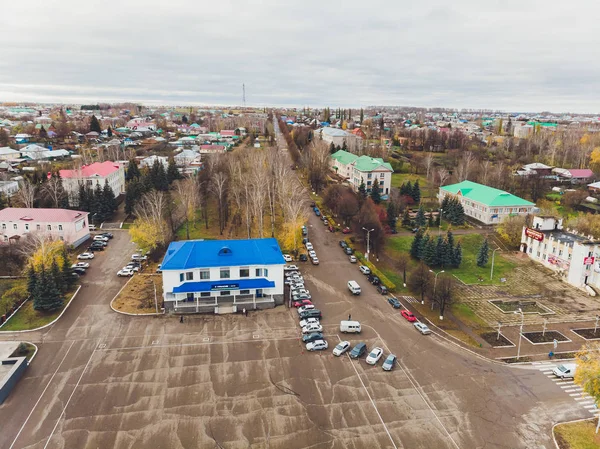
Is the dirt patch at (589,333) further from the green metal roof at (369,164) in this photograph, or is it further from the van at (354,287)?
the green metal roof at (369,164)

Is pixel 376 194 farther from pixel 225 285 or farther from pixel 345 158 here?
pixel 225 285

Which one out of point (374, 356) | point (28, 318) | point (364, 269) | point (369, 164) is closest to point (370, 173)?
point (369, 164)

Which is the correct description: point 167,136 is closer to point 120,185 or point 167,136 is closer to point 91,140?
point 91,140

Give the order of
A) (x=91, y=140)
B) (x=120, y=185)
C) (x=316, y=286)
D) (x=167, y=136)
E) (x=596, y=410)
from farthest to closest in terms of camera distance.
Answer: (x=167, y=136) → (x=91, y=140) → (x=120, y=185) → (x=316, y=286) → (x=596, y=410)

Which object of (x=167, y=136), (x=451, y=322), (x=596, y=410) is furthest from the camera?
(x=167, y=136)

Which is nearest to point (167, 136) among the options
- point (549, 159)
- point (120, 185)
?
point (120, 185)

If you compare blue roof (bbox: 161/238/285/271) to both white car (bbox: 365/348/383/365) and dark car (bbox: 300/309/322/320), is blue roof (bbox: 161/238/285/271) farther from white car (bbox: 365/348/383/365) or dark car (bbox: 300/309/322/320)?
white car (bbox: 365/348/383/365)

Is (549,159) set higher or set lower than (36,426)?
higher
